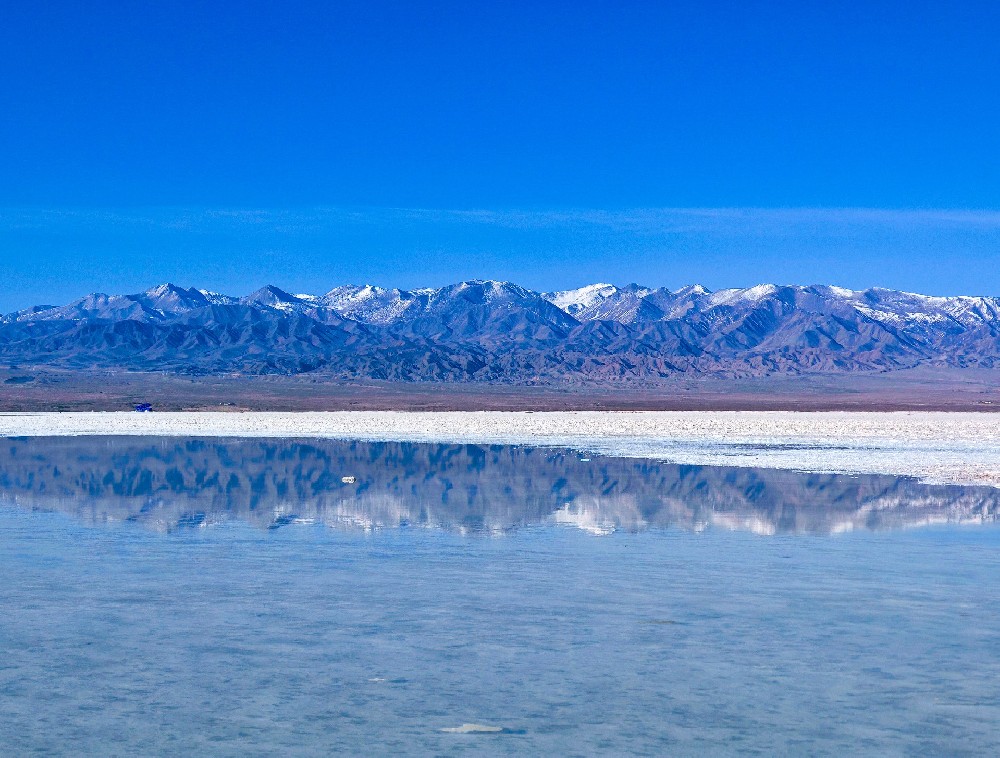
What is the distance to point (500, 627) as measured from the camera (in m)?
9.48

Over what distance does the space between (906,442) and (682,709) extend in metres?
30.8

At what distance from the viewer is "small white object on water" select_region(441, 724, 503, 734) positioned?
22.5ft

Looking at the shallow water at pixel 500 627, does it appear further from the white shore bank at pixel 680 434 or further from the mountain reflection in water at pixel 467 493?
the white shore bank at pixel 680 434

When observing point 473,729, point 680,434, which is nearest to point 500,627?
point 473,729

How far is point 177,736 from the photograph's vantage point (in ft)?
22.1

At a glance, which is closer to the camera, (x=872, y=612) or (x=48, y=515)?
(x=872, y=612)

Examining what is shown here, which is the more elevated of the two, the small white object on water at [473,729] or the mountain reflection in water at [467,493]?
the mountain reflection in water at [467,493]

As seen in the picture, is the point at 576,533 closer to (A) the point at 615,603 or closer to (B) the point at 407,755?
(A) the point at 615,603

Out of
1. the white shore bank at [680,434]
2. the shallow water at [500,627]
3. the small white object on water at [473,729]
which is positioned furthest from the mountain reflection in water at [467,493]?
the small white object on water at [473,729]

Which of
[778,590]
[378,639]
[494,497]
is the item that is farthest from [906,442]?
[378,639]

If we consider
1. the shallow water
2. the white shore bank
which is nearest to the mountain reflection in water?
the shallow water

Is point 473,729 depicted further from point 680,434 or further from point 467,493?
point 680,434

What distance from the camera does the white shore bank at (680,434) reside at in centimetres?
2770

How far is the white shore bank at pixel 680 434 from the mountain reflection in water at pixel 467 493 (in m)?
3.19
